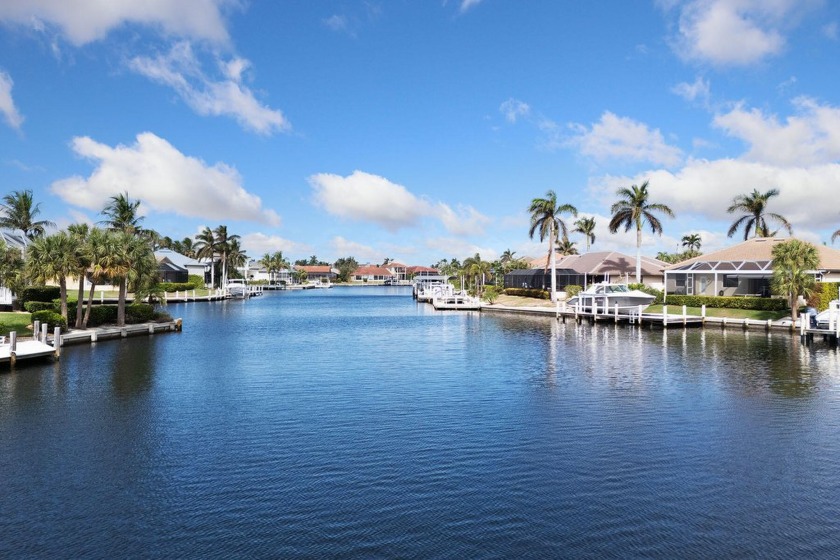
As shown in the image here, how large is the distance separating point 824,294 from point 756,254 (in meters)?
15.6

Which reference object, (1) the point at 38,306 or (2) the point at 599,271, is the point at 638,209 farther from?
(1) the point at 38,306

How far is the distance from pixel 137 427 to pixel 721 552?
1742 centimetres

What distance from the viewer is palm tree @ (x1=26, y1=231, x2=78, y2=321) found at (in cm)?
4059

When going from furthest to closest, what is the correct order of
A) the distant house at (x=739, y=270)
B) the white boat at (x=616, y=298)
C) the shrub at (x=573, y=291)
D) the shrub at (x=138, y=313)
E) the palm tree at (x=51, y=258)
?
the shrub at (x=573, y=291), the white boat at (x=616, y=298), the distant house at (x=739, y=270), the shrub at (x=138, y=313), the palm tree at (x=51, y=258)

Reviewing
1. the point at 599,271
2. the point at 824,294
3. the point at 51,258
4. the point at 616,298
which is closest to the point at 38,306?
the point at 51,258

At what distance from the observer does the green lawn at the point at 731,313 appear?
5541 centimetres

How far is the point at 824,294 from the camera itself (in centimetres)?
5219

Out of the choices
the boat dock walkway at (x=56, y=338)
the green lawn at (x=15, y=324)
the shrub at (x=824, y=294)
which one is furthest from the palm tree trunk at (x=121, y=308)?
the shrub at (x=824, y=294)

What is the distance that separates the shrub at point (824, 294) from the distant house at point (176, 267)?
9769 cm

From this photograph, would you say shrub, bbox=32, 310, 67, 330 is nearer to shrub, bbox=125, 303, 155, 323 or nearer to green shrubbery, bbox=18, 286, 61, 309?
shrub, bbox=125, 303, 155, 323

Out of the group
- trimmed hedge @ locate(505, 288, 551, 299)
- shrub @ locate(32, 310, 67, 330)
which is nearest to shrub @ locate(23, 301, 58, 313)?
shrub @ locate(32, 310, 67, 330)

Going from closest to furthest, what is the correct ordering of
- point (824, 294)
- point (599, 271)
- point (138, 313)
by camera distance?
point (824, 294) < point (138, 313) < point (599, 271)

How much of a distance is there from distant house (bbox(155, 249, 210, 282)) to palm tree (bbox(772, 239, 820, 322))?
94930 millimetres

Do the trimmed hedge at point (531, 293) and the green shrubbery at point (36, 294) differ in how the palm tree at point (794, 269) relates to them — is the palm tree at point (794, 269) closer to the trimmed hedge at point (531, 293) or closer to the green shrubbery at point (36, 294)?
the trimmed hedge at point (531, 293)
